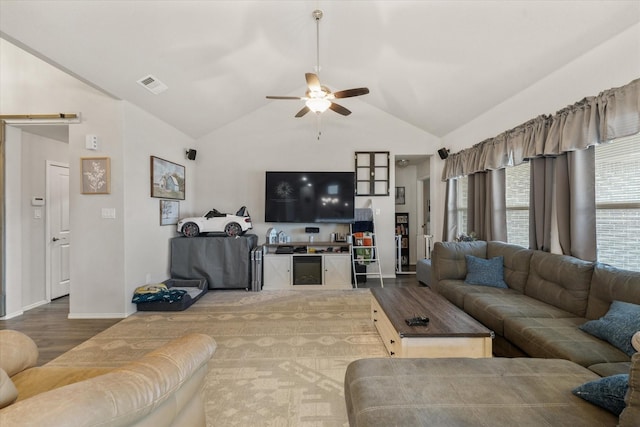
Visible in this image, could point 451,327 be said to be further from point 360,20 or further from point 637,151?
point 360,20

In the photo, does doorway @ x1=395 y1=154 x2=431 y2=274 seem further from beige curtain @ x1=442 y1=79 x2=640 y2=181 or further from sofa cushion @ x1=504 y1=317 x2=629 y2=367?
sofa cushion @ x1=504 y1=317 x2=629 y2=367

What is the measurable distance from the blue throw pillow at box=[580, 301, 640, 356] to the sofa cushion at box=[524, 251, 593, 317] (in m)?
0.36

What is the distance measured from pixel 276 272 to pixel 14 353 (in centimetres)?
352

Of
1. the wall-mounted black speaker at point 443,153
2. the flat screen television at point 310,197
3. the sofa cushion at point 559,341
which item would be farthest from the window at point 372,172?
the sofa cushion at point 559,341

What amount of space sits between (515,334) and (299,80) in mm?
4599

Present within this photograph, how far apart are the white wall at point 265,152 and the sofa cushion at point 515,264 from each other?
97.2 inches

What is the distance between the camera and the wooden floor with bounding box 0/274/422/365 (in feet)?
9.06

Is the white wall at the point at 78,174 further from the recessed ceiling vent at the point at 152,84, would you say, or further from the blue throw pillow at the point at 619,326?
the blue throw pillow at the point at 619,326

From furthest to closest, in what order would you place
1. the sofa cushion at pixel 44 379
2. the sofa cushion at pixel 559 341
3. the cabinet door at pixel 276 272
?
the cabinet door at pixel 276 272 < the sofa cushion at pixel 559 341 < the sofa cushion at pixel 44 379

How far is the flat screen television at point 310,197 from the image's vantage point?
5.14m

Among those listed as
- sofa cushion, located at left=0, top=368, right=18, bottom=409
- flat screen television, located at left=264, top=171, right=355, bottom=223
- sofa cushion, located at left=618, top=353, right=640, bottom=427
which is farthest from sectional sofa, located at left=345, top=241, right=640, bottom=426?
flat screen television, located at left=264, top=171, right=355, bottom=223

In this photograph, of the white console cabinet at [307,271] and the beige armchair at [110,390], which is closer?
the beige armchair at [110,390]

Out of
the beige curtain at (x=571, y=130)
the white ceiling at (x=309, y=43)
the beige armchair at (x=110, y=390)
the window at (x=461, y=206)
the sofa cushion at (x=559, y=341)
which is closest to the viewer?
the beige armchair at (x=110, y=390)

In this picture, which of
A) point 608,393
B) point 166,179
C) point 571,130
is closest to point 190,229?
point 166,179
